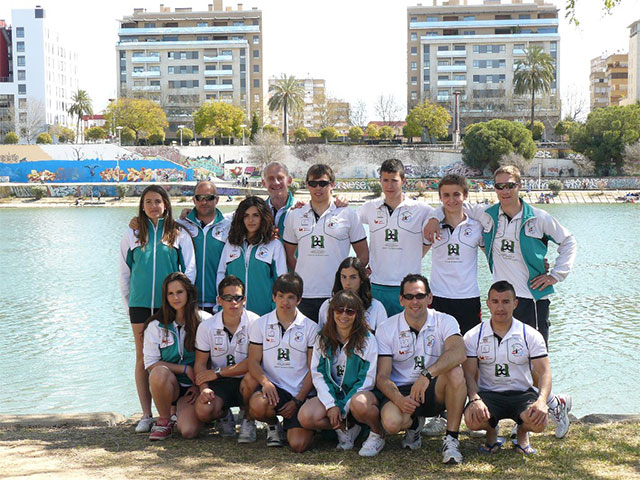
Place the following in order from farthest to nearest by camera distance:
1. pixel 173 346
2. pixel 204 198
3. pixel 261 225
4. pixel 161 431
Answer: pixel 204 198 → pixel 261 225 → pixel 173 346 → pixel 161 431

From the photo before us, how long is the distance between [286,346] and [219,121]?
74.6 m

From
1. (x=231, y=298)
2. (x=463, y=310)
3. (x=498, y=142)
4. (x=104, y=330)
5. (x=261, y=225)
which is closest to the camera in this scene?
(x=231, y=298)

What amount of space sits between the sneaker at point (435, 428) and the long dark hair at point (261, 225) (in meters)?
2.10

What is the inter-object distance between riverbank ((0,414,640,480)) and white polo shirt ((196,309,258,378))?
689 mm

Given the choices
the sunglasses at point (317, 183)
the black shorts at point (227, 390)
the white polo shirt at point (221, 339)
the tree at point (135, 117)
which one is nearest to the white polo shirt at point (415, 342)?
the white polo shirt at point (221, 339)

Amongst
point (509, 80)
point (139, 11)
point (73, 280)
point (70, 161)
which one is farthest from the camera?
point (139, 11)

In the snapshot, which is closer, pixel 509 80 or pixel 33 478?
pixel 33 478

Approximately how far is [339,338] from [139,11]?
10377cm

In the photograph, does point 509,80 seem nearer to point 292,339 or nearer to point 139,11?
point 139,11

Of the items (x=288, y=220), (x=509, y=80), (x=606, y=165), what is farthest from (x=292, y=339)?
(x=509, y=80)

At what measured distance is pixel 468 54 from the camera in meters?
89.9

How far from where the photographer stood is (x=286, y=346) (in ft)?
19.3

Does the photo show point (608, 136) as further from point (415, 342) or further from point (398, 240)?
point (415, 342)

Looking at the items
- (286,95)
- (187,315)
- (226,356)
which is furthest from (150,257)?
(286,95)
